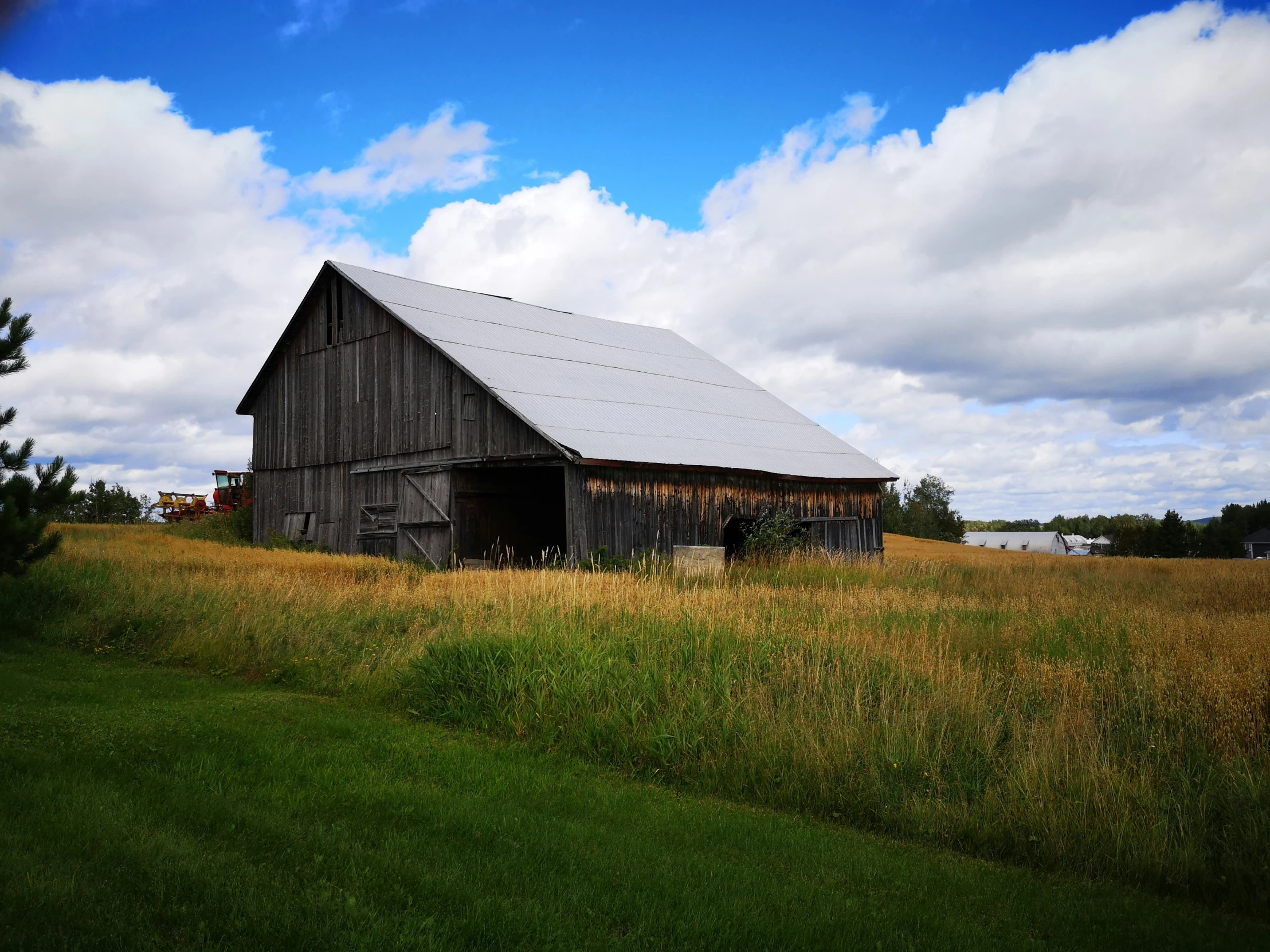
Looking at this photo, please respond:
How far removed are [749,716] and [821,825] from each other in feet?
5.09

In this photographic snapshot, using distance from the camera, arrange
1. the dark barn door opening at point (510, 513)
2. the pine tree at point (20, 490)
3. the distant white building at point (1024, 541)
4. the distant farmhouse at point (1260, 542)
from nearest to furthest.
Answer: the pine tree at point (20, 490) → the dark barn door opening at point (510, 513) → the distant farmhouse at point (1260, 542) → the distant white building at point (1024, 541)

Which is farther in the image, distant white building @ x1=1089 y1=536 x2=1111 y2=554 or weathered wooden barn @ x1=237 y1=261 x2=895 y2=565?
distant white building @ x1=1089 y1=536 x2=1111 y2=554

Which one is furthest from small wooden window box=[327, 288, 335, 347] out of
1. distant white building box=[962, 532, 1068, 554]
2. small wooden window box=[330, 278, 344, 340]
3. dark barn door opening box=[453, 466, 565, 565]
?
distant white building box=[962, 532, 1068, 554]

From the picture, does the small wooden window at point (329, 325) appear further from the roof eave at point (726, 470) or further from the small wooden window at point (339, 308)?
the roof eave at point (726, 470)

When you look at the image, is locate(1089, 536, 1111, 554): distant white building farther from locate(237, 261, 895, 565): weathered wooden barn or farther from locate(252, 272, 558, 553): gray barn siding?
locate(252, 272, 558, 553): gray barn siding

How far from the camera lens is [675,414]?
85.9ft

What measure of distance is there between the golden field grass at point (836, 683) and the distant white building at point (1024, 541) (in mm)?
97194

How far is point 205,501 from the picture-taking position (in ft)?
137

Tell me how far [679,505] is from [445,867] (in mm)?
17328

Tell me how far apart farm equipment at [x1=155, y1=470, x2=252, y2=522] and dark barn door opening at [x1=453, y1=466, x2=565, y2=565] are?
1596 centimetres

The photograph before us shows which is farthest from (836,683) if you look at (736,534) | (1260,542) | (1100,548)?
(1260,542)

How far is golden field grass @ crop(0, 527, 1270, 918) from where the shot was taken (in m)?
6.26

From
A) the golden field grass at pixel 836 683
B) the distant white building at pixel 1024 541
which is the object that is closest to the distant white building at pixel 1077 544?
the distant white building at pixel 1024 541

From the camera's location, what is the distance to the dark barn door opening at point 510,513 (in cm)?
2347
